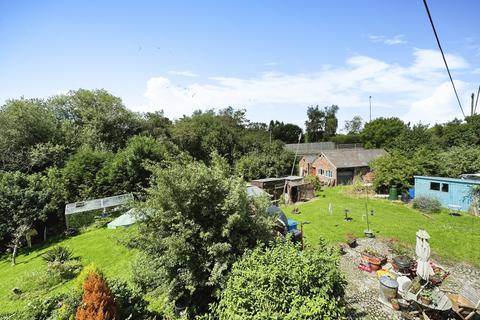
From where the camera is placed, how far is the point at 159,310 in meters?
8.49

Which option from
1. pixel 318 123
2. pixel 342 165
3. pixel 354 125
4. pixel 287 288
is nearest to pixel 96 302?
pixel 287 288

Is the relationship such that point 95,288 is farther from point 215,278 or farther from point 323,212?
point 323,212

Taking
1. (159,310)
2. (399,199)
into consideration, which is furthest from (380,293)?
(399,199)

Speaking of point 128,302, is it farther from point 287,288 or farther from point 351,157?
point 351,157

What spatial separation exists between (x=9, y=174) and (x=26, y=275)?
421 inches

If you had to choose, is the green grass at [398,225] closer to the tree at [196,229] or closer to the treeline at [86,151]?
the tree at [196,229]

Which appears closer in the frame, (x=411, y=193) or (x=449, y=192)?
(x=449, y=192)

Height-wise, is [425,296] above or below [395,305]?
above

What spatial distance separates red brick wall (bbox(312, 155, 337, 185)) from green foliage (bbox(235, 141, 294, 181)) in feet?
13.0

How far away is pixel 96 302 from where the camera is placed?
246 inches

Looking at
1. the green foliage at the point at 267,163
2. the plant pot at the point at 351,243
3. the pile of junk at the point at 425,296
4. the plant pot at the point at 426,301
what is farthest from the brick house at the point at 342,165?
the plant pot at the point at 426,301

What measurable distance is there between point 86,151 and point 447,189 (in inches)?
1319

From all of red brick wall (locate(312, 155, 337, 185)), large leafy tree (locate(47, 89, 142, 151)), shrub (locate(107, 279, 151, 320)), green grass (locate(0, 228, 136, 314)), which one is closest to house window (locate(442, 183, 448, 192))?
red brick wall (locate(312, 155, 337, 185))

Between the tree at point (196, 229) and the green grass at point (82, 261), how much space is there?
3675 mm
